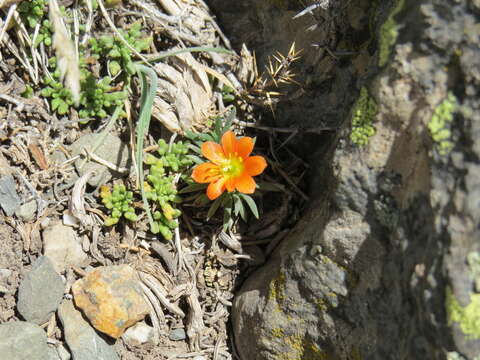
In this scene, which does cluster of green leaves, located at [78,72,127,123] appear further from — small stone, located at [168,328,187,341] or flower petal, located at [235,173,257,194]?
small stone, located at [168,328,187,341]

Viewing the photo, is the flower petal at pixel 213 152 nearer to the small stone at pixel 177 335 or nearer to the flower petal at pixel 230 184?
the flower petal at pixel 230 184

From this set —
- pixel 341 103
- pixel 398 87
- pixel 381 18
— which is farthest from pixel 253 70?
pixel 398 87

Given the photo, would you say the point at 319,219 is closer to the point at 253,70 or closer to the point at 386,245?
the point at 386,245

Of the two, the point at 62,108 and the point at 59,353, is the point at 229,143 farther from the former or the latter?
the point at 59,353

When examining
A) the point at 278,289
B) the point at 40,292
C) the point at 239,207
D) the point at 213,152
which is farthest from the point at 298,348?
the point at 40,292

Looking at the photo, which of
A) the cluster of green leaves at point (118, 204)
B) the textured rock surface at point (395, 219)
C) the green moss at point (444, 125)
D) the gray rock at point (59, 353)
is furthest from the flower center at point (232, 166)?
the gray rock at point (59, 353)

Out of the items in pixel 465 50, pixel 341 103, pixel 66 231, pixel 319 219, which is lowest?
pixel 66 231
